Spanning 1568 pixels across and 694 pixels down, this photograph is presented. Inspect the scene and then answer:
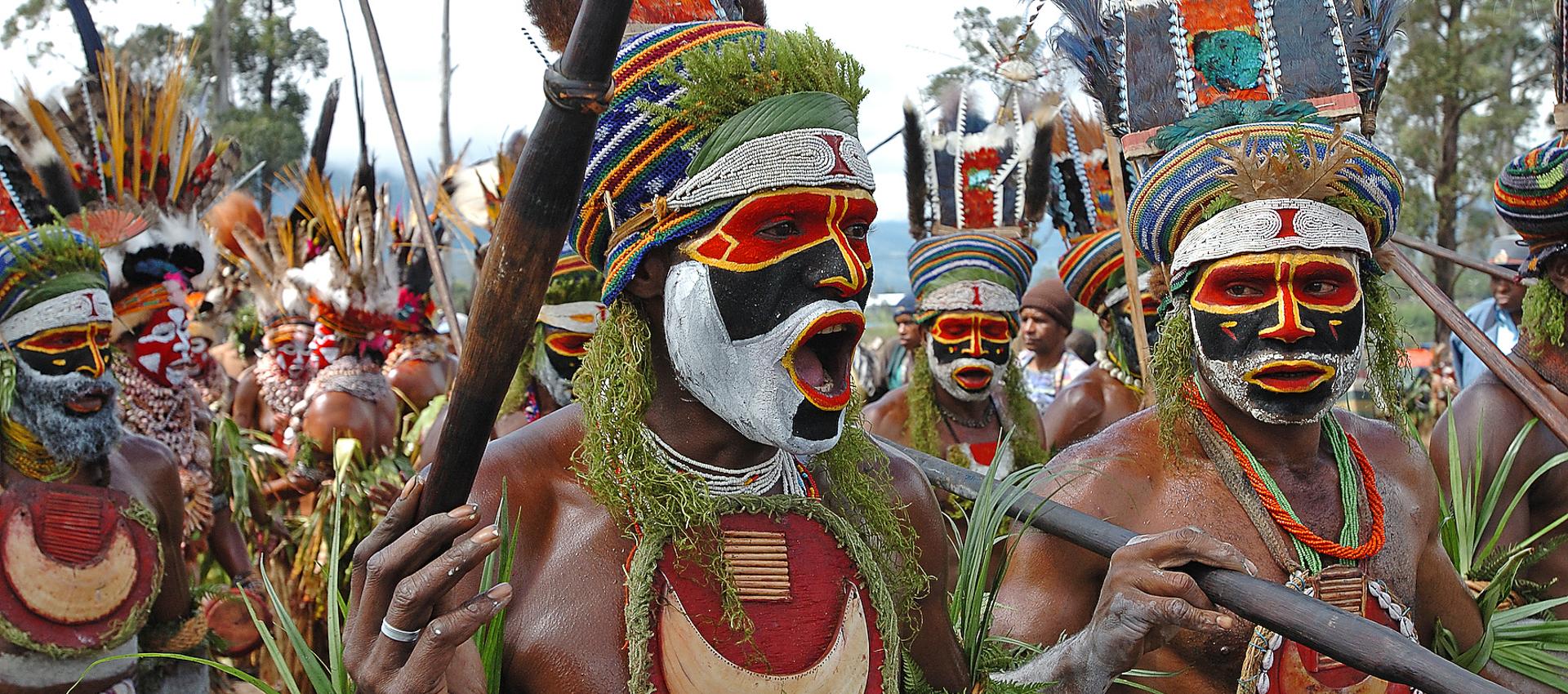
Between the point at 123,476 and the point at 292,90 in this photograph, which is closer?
the point at 123,476

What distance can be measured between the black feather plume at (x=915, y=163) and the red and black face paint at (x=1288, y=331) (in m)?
4.15

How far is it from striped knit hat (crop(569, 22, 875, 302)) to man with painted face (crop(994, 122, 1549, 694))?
122 centimetres

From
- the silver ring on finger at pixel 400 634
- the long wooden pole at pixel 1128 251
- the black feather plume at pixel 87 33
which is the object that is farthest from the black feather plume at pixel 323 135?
the silver ring on finger at pixel 400 634

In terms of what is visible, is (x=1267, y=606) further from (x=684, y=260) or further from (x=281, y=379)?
(x=281, y=379)

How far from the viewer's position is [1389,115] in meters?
18.5

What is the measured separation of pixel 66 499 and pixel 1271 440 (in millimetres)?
4263

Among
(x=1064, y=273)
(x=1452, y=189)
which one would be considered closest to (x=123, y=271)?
(x=1064, y=273)

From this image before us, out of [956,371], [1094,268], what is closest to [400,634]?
[956,371]

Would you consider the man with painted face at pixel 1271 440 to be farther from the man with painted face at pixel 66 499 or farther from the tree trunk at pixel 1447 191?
the tree trunk at pixel 1447 191

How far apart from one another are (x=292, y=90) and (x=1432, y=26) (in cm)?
2290

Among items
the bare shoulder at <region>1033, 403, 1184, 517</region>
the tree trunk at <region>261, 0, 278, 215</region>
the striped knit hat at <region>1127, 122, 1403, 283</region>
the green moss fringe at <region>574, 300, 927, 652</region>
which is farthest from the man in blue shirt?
the tree trunk at <region>261, 0, 278, 215</region>

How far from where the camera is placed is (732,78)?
2441 millimetres

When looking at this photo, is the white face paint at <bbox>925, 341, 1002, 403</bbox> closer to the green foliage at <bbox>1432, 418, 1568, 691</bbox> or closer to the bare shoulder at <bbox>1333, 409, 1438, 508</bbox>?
the green foliage at <bbox>1432, 418, 1568, 691</bbox>

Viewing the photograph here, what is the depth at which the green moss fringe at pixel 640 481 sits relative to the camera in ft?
7.99
